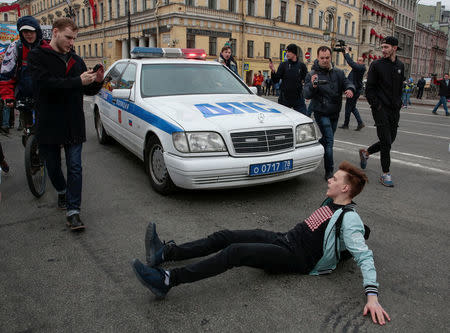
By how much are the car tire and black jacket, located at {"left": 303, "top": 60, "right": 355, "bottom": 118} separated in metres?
2.30

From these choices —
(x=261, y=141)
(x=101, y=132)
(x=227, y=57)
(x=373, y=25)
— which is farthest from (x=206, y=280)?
(x=373, y=25)

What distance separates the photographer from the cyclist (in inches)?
217

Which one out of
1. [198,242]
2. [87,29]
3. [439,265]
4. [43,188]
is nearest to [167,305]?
[198,242]

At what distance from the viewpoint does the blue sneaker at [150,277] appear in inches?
99.0

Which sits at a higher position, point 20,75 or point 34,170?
point 20,75

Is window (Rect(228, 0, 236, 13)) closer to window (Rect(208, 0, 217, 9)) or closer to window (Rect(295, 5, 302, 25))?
window (Rect(208, 0, 217, 9))

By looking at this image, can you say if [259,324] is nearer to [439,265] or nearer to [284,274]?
[284,274]

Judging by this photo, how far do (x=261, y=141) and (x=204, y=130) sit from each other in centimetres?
64

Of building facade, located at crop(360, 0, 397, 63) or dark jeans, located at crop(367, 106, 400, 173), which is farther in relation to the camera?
building facade, located at crop(360, 0, 397, 63)

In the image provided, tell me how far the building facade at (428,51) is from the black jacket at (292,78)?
8344 cm

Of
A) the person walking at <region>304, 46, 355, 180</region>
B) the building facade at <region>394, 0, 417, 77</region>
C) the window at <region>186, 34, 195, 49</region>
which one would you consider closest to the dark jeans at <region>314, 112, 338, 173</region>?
the person walking at <region>304, 46, 355, 180</region>

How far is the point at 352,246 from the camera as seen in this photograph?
2717 millimetres

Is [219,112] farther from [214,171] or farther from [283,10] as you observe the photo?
[283,10]

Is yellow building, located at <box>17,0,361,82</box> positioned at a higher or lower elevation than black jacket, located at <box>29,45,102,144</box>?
higher
